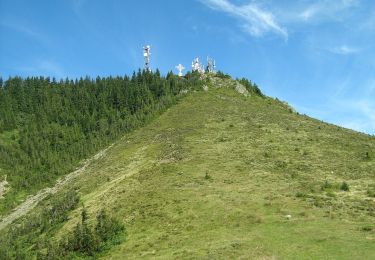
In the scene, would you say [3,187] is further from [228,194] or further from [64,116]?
[228,194]

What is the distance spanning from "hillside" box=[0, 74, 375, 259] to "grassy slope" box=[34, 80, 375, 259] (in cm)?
11

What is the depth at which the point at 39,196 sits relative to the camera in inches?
3093

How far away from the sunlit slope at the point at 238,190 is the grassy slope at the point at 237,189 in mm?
114

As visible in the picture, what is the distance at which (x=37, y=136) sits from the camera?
114438mm

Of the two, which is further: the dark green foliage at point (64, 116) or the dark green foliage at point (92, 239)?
the dark green foliage at point (64, 116)

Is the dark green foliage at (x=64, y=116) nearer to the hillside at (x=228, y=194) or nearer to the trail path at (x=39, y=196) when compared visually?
the trail path at (x=39, y=196)

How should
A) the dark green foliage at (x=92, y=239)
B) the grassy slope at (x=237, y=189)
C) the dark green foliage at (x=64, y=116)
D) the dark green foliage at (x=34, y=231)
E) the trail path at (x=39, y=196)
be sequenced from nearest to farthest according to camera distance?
the grassy slope at (x=237, y=189) → the dark green foliage at (x=92, y=239) → the dark green foliage at (x=34, y=231) → the trail path at (x=39, y=196) → the dark green foliage at (x=64, y=116)

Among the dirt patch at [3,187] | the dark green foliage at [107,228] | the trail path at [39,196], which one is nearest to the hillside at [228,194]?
the dark green foliage at [107,228]

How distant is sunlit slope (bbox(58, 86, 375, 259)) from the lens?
33.4 metres

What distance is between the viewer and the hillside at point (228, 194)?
3362cm

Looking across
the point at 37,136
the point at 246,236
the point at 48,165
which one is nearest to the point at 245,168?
the point at 246,236

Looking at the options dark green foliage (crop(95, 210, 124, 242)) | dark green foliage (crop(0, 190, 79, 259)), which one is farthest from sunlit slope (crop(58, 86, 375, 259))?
dark green foliage (crop(0, 190, 79, 259))

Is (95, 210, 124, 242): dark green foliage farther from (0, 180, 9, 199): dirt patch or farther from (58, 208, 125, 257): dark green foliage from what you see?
(0, 180, 9, 199): dirt patch

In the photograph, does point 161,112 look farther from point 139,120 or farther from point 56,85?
point 56,85
